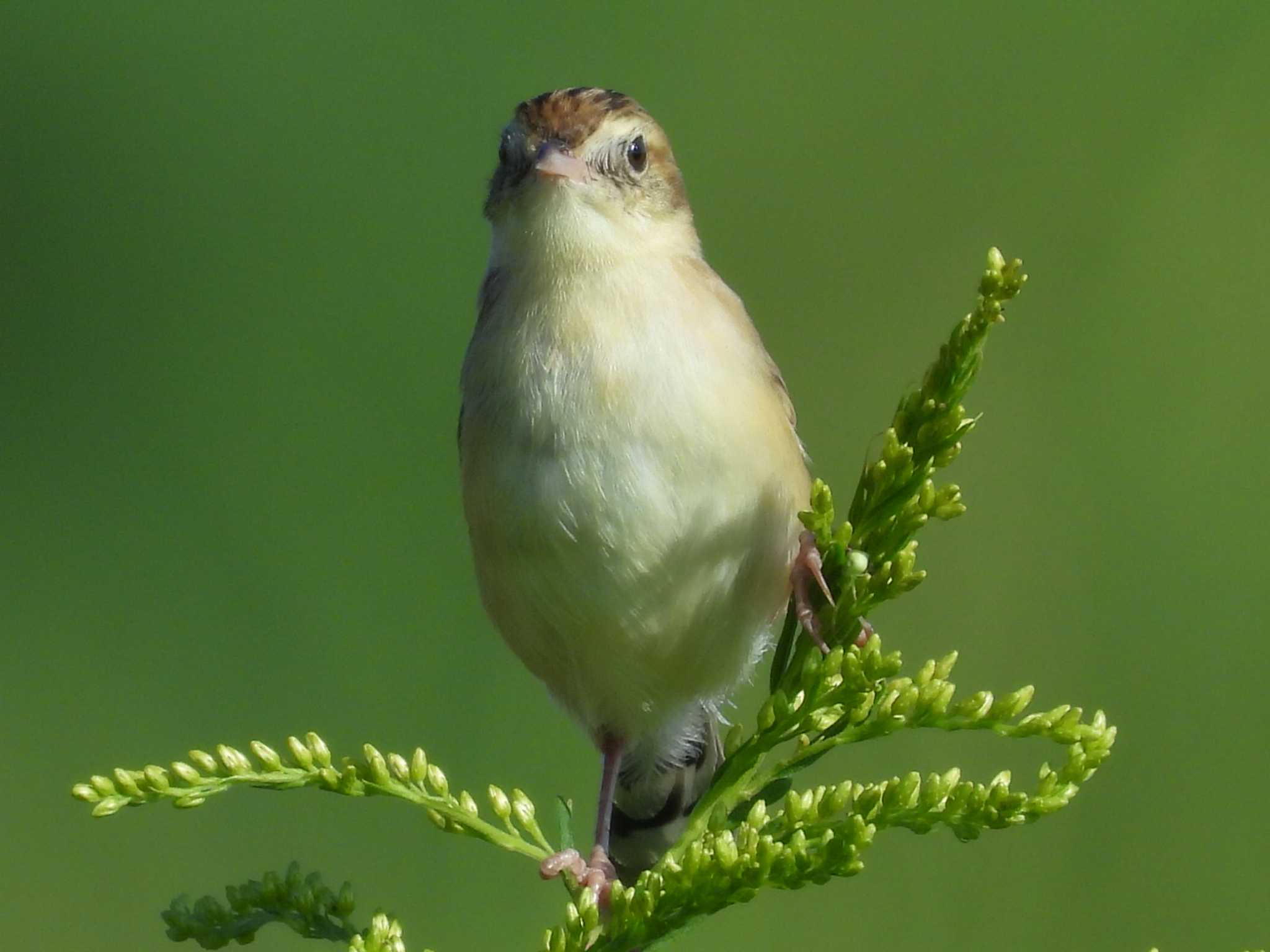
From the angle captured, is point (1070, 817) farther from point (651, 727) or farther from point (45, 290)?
point (45, 290)

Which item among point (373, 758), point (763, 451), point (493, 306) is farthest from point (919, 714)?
point (493, 306)

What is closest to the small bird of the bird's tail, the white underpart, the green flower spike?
the white underpart

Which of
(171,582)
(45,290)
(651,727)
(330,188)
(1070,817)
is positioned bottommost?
(1070,817)

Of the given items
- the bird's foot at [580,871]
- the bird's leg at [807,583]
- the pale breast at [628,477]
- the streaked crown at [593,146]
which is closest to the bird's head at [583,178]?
the streaked crown at [593,146]

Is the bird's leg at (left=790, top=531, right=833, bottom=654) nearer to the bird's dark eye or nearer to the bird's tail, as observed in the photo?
the bird's tail

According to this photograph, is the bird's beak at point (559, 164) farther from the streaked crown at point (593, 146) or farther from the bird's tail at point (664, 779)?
the bird's tail at point (664, 779)

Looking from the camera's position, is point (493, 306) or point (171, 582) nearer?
point (493, 306)
